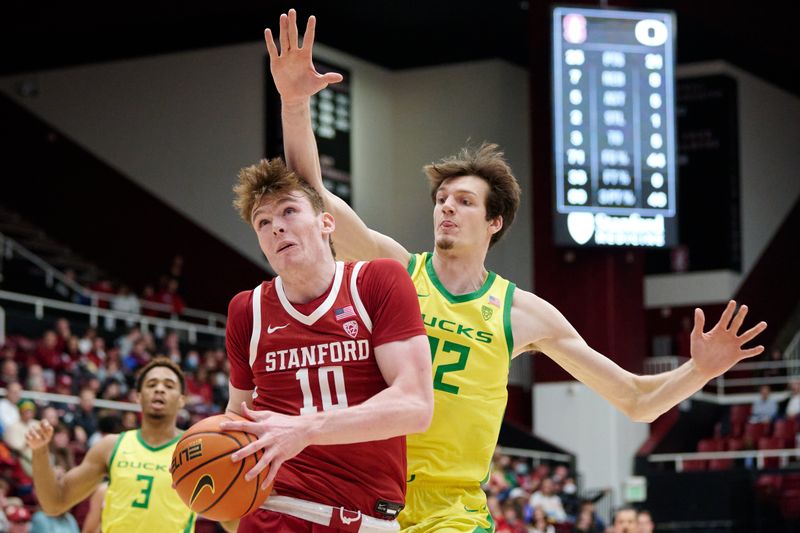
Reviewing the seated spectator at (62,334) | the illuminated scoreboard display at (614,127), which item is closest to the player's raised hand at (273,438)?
the seated spectator at (62,334)

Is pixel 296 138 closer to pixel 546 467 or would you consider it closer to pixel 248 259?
pixel 546 467

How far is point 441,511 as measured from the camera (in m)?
5.49

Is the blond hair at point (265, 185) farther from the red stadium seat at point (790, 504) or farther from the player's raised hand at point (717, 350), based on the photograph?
the red stadium seat at point (790, 504)

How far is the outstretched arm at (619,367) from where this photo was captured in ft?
18.7

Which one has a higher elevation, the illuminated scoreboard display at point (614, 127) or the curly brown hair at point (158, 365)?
the illuminated scoreboard display at point (614, 127)

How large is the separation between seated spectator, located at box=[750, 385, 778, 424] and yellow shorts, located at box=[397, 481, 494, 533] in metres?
19.8

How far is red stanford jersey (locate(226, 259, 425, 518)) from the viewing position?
4.45 metres

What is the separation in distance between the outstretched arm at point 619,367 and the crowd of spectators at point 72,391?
6587mm

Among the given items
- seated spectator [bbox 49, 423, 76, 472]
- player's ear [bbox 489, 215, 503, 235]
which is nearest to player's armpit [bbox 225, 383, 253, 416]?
player's ear [bbox 489, 215, 503, 235]

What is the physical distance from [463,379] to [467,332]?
0.66 ft

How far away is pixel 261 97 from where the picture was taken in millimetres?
26391

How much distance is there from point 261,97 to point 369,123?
88.2 inches

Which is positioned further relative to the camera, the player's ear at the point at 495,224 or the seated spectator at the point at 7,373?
the seated spectator at the point at 7,373

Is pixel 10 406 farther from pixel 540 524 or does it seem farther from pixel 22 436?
pixel 540 524
